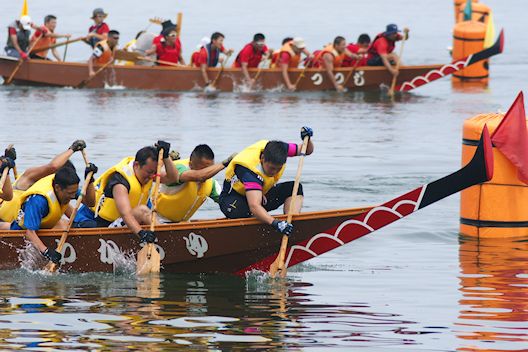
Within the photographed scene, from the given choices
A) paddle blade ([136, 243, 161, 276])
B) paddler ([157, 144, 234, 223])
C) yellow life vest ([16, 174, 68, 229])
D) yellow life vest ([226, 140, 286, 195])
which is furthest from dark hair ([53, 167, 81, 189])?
yellow life vest ([226, 140, 286, 195])

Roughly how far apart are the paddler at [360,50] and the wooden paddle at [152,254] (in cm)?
1961

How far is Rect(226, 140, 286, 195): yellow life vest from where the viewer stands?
47.5 feet

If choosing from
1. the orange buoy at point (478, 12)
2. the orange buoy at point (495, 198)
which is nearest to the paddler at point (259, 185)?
the orange buoy at point (495, 198)

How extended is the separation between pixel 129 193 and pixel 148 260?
690mm

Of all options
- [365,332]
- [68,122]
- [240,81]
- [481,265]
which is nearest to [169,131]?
[68,122]

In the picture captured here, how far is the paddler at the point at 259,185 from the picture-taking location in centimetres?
1427

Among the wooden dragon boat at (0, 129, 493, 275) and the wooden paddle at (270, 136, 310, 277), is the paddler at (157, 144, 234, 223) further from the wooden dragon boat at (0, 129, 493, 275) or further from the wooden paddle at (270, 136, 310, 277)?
the wooden paddle at (270, 136, 310, 277)

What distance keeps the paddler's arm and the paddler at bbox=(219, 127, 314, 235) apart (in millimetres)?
1031

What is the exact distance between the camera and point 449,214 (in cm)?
1962

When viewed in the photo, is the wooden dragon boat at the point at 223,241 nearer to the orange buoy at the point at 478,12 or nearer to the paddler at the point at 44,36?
the paddler at the point at 44,36

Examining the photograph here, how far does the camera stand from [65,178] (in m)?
14.2

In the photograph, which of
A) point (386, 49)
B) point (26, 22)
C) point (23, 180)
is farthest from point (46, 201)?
point (386, 49)

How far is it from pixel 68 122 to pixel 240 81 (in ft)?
18.9

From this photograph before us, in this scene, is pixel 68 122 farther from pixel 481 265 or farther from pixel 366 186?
pixel 481 265
